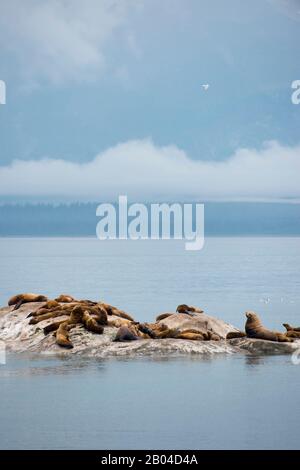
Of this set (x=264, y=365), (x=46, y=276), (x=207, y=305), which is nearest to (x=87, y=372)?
(x=264, y=365)

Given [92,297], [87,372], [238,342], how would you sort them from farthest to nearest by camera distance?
1. [92,297]
2. [238,342]
3. [87,372]

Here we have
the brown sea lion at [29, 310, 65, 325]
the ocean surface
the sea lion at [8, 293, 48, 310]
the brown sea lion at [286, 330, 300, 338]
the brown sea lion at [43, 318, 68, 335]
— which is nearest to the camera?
the ocean surface

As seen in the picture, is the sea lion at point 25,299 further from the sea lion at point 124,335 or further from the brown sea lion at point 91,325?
the sea lion at point 124,335

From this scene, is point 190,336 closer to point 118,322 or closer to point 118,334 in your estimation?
point 118,334

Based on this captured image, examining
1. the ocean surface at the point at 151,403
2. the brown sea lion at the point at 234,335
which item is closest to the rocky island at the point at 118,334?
the brown sea lion at the point at 234,335

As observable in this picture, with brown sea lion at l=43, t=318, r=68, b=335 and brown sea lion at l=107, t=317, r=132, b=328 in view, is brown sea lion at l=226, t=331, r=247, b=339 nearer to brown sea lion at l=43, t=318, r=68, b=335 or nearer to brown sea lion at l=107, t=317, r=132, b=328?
brown sea lion at l=107, t=317, r=132, b=328

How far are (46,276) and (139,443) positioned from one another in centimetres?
5679

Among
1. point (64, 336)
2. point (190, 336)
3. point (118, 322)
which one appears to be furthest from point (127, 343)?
point (118, 322)

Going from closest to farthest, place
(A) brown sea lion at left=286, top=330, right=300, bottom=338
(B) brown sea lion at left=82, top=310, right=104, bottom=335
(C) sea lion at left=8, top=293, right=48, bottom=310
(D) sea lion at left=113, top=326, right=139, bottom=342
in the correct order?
(D) sea lion at left=113, top=326, right=139, bottom=342 → (B) brown sea lion at left=82, top=310, right=104, bottom=335 → (A) brown sea lion at left=286, top=330, right=300, bottom=338 → (C) sea lion at left=8, top=293, right=48, bottom=310

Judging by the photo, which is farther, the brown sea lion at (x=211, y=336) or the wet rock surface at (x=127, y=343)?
the brown sea lion at (x=211, y=336)

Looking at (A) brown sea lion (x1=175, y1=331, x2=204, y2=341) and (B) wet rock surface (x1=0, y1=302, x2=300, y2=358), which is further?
(A) brown sea lion (x1=175, y1=331, x2=204, y2=341)

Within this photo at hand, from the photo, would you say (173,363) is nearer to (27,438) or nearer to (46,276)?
(27,438)

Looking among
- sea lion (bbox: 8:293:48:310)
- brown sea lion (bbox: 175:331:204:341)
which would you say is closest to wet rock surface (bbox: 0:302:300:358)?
brown sea lion (bbox: 175:331:204:341)

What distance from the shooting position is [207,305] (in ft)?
136
